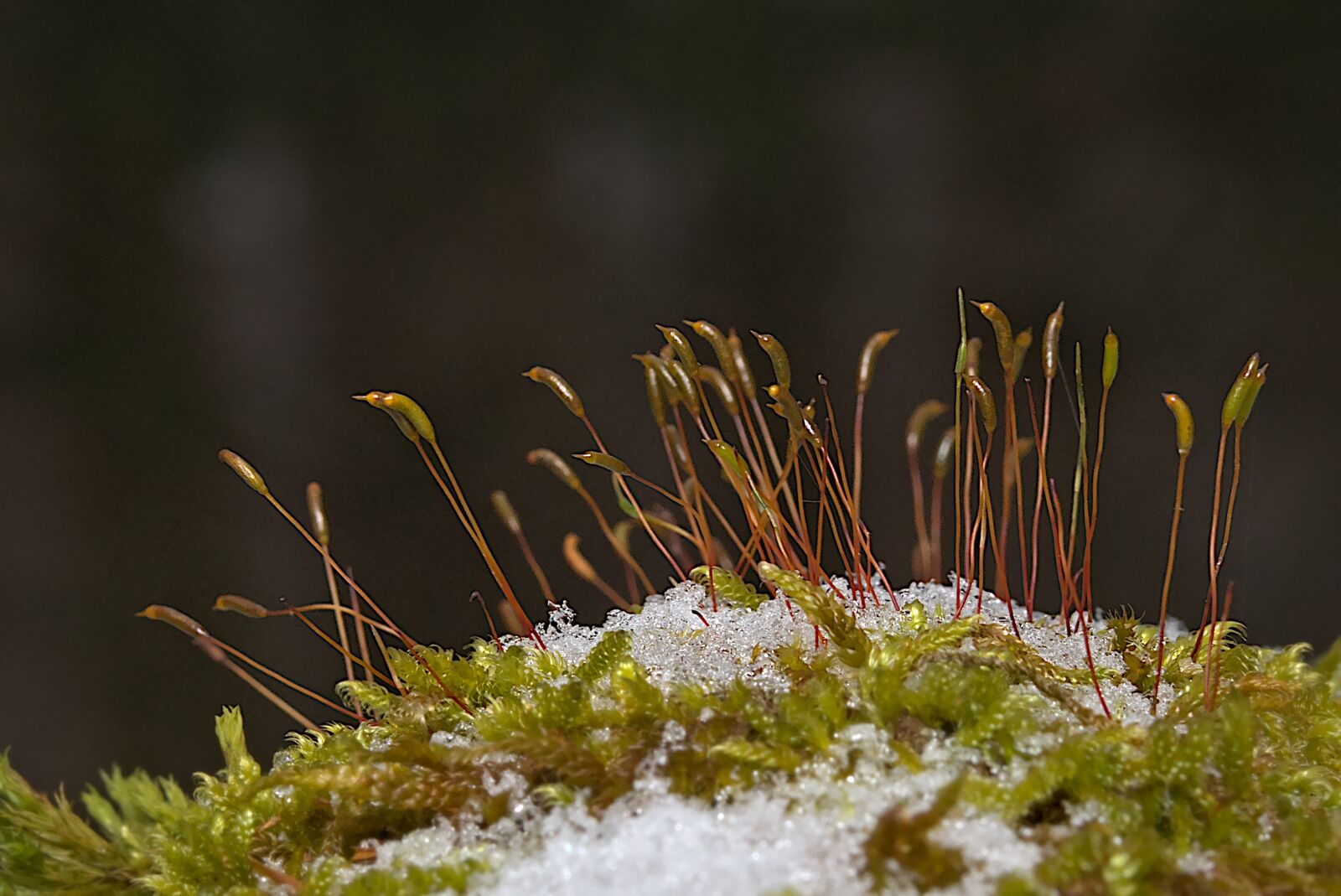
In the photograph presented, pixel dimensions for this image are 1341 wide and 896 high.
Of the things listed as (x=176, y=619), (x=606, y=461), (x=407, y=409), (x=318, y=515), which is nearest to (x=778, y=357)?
(x=606, y=461)

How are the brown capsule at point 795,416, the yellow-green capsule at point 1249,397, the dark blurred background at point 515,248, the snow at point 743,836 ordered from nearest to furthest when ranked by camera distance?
the snow at point 743,836 < the yellow-green capsule at point 1249,397 < the brown capsule at point 795,416 < the dark blurred background at point 515,248

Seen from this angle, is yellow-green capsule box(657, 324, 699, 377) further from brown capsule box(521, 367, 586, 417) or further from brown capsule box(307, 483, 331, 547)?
brown capsule box(307, 483, 331, 547)

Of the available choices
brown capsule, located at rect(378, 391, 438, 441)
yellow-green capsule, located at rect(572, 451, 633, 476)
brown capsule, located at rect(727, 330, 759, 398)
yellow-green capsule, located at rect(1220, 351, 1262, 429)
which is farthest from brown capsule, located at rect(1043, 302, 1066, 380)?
brown capsule, located at rect(378, 391, 438, 441)

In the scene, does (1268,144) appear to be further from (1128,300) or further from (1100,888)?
(1100,888)

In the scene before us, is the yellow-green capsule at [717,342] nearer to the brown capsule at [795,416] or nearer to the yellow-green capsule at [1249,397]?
the brown capsule at [795,416]

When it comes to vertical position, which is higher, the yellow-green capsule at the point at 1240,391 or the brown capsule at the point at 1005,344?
the brown capsule at the point at 1005,344

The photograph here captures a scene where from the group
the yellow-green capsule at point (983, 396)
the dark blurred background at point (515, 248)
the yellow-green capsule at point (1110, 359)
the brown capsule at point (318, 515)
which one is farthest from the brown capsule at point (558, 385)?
the dark blurred background at point (515, 248)

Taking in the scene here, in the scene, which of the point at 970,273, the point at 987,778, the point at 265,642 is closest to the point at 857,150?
the point at 970,273

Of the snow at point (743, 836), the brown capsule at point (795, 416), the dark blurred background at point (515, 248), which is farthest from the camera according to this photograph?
the dark blurred background at point (515, 248)

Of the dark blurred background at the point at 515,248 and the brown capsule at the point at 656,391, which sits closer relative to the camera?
the brown capsule at the point at 656,391
